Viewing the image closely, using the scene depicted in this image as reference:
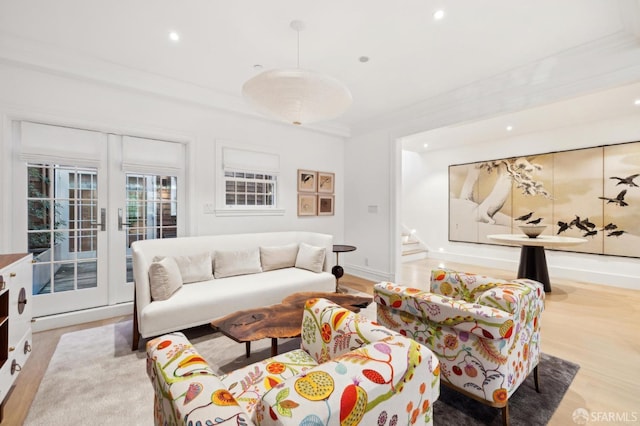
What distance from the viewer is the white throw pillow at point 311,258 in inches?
147

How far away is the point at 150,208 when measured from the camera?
3.59 m

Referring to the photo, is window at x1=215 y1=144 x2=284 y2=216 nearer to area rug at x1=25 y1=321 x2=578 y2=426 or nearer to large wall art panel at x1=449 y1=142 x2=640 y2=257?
area rug at x1=25 y1=321 x2=578 y2=426

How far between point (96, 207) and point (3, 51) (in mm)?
1585

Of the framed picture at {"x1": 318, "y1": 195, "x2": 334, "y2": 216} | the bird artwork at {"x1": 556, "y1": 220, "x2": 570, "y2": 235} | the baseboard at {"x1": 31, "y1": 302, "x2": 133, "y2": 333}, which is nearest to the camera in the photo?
the baseboard at {"x1": 31, "y1": 302, "x2": 133, "y2": 333}

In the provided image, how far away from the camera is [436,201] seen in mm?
7113

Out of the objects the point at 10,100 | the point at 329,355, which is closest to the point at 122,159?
the point at 10,100

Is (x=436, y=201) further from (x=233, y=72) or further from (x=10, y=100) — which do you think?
(x=10, y=100)

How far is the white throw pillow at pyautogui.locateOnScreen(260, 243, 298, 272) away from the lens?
3.76m

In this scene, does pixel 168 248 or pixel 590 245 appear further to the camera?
pixel 590 245

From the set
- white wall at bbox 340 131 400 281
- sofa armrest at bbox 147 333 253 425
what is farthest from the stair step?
Answer: sofa armrest at bbox 147 333 253 425

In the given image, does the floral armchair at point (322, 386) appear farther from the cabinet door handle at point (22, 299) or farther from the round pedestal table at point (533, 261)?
the round pedestal table at point (533, 261)

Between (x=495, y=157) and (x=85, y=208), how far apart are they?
694 cm

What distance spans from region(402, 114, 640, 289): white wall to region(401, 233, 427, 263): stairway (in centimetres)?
23

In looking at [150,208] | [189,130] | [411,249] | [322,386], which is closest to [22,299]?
[150,208]
